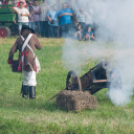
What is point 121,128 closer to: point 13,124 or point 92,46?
point 13,124

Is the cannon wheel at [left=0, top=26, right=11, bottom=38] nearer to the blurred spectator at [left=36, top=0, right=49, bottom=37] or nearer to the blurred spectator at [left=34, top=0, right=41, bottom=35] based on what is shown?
the blurred spectator at [left=34, top=0, right=41, bottom=35]

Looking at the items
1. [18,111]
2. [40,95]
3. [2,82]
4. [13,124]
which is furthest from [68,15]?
[13,124]

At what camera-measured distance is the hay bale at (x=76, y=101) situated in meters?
8.04

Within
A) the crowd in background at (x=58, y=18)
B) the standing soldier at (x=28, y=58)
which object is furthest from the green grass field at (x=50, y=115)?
the crowd in background at (x=58, y=18)

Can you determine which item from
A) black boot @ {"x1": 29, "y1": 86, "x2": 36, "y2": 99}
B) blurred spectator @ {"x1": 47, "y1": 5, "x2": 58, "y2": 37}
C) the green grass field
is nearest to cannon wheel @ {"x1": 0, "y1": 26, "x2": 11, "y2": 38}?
blurred spectator @ {"x1": 47, "y1": 5, "x2": 58, "y2": 37}

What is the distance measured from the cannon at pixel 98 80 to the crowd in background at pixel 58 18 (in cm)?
424

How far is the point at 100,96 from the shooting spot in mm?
9805

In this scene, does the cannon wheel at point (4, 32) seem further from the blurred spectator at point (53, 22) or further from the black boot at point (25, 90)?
the black boot at point (25, 90)

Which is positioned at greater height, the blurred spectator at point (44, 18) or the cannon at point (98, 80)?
the blurred spectator at point (44, 18)

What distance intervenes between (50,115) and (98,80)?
153 centimetres

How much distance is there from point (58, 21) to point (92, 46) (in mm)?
5122

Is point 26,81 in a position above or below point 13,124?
above

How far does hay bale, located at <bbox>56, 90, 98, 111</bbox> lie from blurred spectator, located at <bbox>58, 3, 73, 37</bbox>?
5534 mm

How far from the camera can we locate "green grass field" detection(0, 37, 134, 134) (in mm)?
7062
